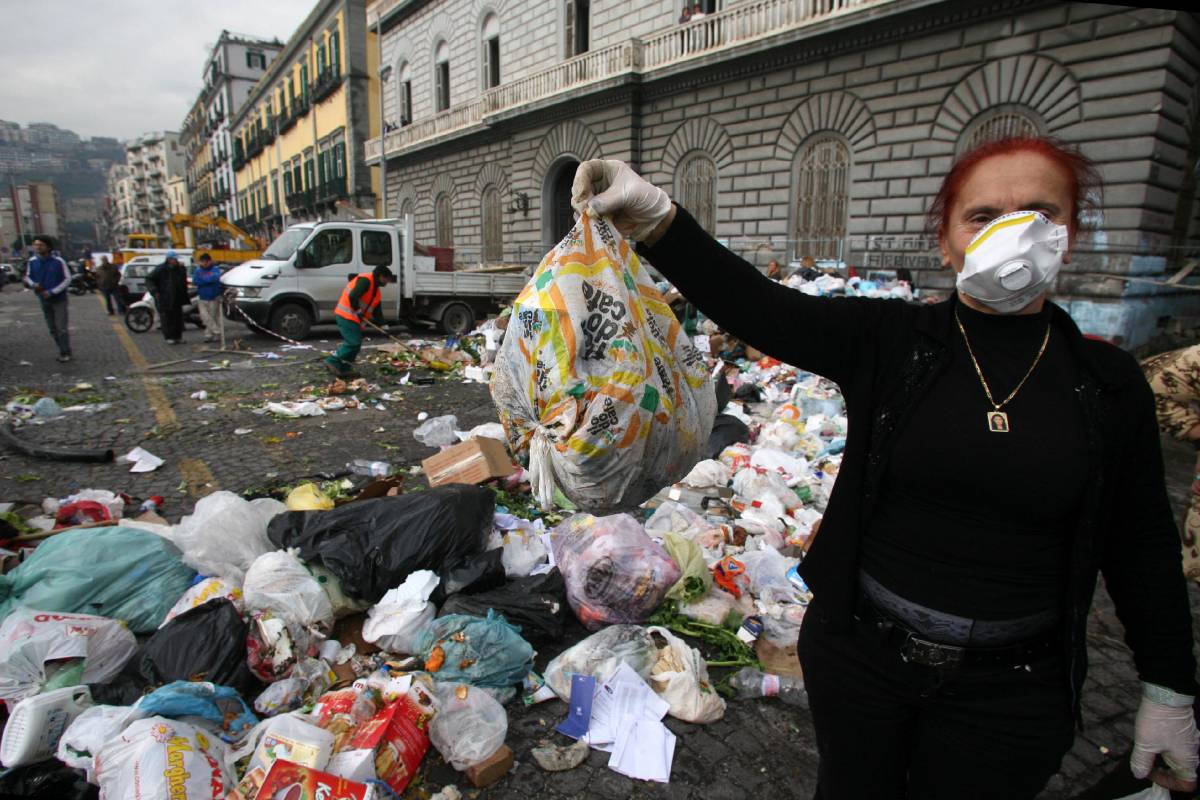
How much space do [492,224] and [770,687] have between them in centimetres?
2143

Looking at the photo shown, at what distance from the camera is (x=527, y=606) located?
9.52 ft

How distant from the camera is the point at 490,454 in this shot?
180 inches

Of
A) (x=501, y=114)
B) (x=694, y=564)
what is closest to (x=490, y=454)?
(x=694, y=564)

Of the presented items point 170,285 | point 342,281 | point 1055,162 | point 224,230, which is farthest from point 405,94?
point 1055,162

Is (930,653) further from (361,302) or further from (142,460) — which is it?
(361,302)

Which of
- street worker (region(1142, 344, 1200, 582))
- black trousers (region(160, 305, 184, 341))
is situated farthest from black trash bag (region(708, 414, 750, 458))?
black trousers (region(160, 305, 184, 341))

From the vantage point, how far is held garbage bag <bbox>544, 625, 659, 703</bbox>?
8.55ft

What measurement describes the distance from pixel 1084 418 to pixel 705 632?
2097mm

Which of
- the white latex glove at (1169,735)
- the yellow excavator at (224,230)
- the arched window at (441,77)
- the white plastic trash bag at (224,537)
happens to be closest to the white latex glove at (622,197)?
the white latex glove at (1169,735)

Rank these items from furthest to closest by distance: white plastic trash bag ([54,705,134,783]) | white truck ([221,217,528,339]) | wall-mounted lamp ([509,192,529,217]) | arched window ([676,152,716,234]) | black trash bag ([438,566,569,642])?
wall-mounted lamp ([509,192,529,217]) → arched window ([676,152,716,234]) → white truck ([221,217,528,339]) → black trash bag ([438,566,569,642]) → white plastic trash bag ([54,705,134,783])

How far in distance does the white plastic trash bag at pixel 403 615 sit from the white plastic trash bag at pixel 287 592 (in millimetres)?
204

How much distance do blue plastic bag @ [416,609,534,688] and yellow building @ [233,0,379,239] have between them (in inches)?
1089

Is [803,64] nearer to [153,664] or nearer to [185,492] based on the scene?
[185,492]

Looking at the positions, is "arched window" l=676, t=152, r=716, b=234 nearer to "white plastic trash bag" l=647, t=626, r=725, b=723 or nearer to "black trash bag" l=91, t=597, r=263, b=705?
"white plastic trash bag" l=647, t=626, r=725, b=723
